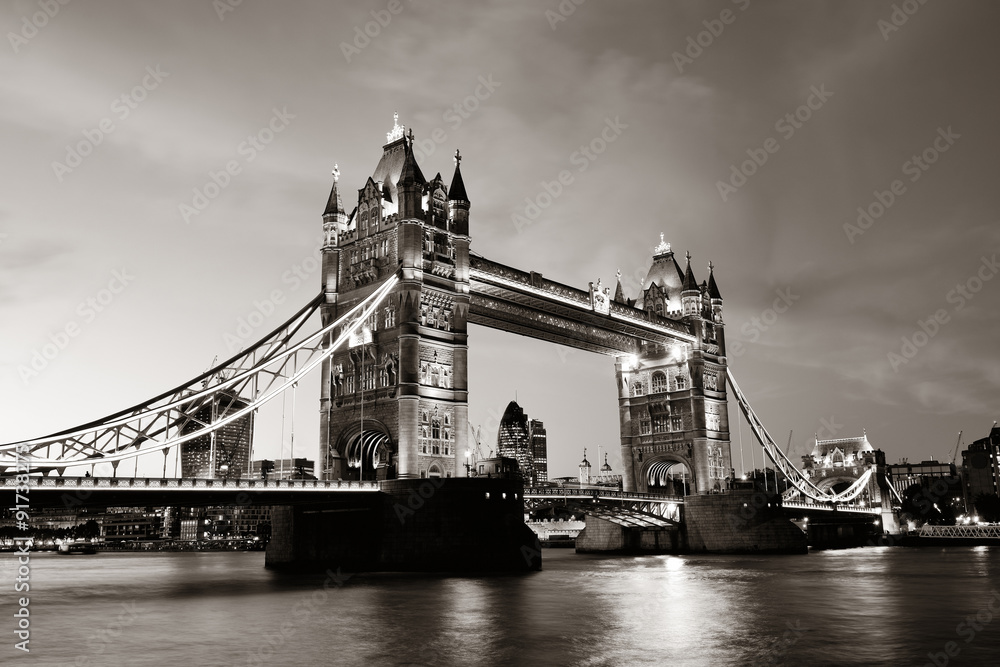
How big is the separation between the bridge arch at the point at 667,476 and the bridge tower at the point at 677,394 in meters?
0.10

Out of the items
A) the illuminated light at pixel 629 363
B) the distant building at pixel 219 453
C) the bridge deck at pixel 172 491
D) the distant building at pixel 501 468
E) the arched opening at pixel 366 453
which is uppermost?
the illuminated light at pixel 629 363

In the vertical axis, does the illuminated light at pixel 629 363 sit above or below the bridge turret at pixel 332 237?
below

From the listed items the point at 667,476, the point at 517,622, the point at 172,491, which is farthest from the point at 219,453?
the point at 517,622

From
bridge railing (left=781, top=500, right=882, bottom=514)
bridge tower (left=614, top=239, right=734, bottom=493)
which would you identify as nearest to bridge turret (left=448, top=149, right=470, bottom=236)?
bridge tower (left=614, top=239, right=734, bottom=493)

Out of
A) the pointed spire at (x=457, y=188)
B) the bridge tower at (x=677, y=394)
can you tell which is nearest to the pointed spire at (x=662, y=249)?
the bridge tower at (x=677, y=394)

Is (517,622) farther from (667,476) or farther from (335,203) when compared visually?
(667,476)

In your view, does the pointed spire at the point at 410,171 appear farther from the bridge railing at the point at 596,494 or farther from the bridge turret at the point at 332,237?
the bridge railing at the point at 596,494

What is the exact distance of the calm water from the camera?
22156 millimetres

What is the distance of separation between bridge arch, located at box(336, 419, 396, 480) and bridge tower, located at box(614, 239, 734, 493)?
117 ft

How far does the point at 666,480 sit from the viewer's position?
9406 cm

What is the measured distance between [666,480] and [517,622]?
68367mm

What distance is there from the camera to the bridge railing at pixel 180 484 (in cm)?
3703

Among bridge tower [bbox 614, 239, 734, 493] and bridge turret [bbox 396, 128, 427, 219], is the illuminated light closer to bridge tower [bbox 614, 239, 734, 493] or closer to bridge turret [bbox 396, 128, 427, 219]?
bridge tower [bbox 614, 239, 734, 493]

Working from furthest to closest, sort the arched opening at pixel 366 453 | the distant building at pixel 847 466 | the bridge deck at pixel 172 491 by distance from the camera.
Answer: the distant building at pixel 847 466, the arched opening at pixel 366 453, the bridge deck at pixel 172 491
